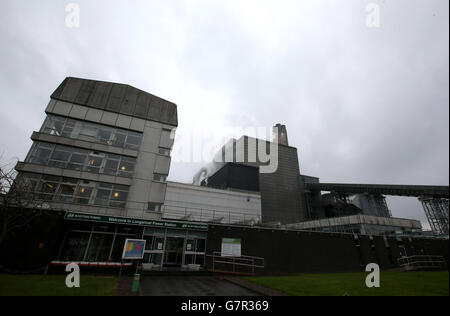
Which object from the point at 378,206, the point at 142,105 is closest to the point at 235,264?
the point at 142,105

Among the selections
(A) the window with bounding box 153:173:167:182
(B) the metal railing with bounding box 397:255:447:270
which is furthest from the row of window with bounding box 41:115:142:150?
Answer: (B) the metal railing with bounding box 397:255:447:270

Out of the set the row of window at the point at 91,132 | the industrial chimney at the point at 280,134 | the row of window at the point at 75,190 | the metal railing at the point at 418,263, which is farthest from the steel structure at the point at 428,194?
the row of window at the point at 75,190

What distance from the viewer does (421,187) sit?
43.7m

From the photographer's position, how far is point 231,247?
17328 millimetres

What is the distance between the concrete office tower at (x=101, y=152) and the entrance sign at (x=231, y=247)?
24.5ft

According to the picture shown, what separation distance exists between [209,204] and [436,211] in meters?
45.2

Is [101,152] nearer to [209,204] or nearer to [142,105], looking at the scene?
[142,105]

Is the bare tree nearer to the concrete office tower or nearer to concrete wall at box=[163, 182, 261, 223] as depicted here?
the concrete office tower

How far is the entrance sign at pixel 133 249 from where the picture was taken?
11625 mm

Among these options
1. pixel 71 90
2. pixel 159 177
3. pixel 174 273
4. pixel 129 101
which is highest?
pixel 129 101

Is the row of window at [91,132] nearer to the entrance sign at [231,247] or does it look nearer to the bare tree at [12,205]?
the bare tree at [12,205]

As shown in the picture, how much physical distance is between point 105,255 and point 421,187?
5723cm

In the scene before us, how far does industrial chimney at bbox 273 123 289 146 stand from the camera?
6938cm
